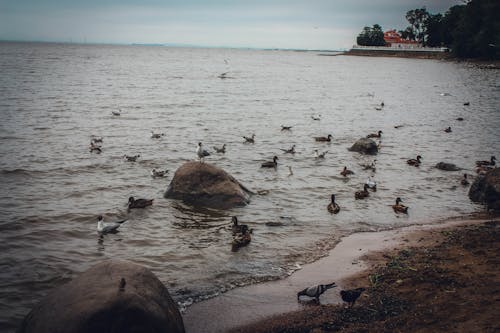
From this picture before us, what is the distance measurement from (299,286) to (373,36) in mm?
193432

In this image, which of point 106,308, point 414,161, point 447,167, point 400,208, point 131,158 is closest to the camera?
point 106,308

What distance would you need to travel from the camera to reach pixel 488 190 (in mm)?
15453

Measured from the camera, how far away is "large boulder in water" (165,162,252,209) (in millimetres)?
15578

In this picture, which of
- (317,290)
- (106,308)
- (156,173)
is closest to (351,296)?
(317,290)

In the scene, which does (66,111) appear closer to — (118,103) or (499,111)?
(118,103)

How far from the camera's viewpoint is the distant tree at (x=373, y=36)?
184m

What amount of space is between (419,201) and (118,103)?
34447 mm

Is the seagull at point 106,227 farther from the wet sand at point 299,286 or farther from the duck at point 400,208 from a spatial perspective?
the duck at point 400,208

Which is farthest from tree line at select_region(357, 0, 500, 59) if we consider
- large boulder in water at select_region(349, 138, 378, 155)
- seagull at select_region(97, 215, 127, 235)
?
seagull at select_region(97, 215, 127, 235)

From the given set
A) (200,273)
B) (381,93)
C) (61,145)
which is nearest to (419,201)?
(200,273)

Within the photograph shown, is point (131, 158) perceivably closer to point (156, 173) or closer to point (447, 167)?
point (156, 173)

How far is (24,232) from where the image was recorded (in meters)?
12.8

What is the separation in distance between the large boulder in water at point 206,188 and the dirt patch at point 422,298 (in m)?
6.58

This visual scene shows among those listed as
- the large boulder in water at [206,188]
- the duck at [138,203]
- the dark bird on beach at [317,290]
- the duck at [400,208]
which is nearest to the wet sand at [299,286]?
the dark bird on beach at [317,290]
